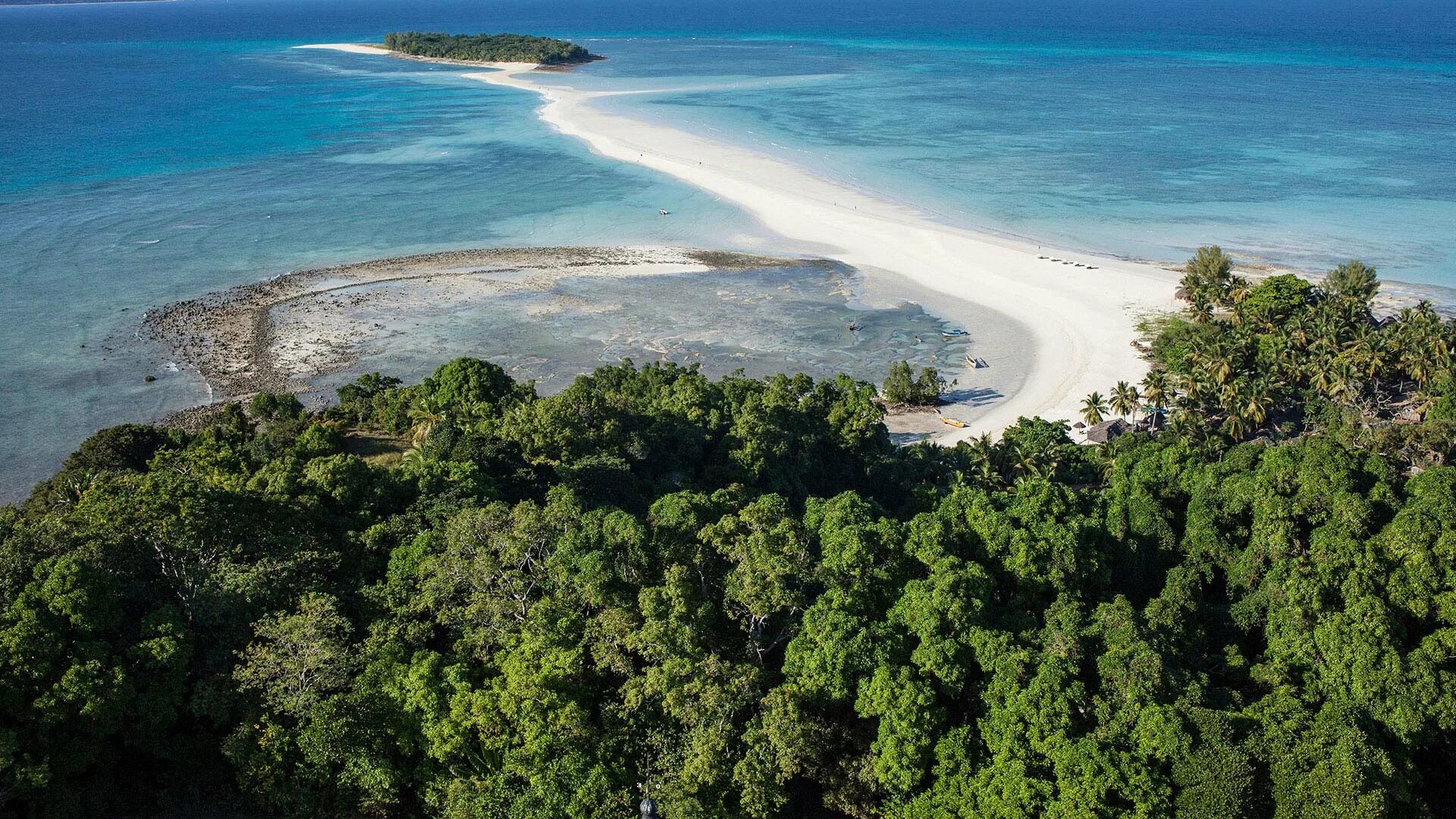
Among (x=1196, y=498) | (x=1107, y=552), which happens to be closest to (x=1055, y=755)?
(x=1107, y=552)

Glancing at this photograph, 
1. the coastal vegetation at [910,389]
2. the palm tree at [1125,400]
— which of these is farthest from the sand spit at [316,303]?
the palm tree at [1125,400]

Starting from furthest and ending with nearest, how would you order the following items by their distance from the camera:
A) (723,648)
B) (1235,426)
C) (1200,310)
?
1. (1200,310)
2. (1235,426)
3. (723,648)

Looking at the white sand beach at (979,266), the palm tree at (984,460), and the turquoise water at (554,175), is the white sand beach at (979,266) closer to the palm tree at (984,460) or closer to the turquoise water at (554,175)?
the turquoise water at (554,175)

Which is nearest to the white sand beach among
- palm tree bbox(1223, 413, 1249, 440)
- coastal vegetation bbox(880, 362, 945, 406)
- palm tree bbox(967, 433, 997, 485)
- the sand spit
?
coastal vegetation bbox(880, 362, 945, 406)

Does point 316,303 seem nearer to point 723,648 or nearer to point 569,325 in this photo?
point 569,325

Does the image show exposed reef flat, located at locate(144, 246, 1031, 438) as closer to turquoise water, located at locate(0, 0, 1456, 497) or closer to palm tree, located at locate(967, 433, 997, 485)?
turquoise water, located at locate(0, 0, 1456, 497)

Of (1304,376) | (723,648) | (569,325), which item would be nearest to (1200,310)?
(1304,376)

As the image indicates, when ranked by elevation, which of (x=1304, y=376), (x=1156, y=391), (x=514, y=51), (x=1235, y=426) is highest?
(x=514, y=51)
